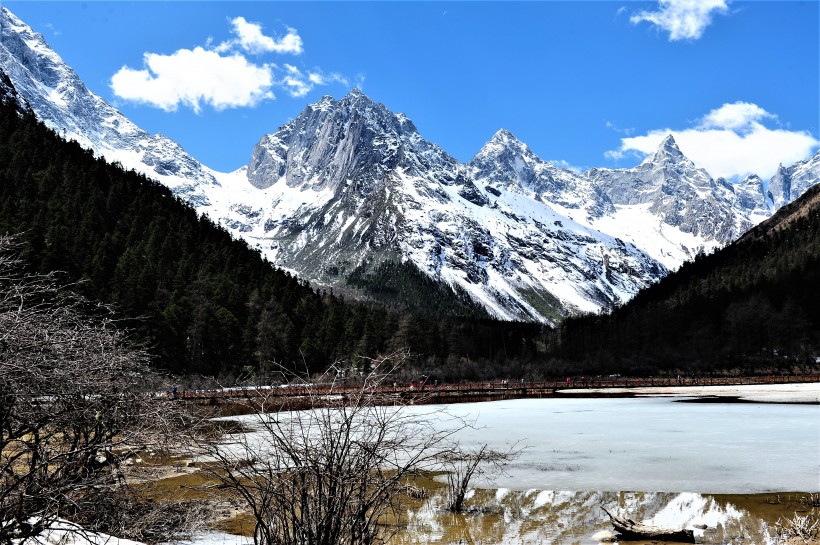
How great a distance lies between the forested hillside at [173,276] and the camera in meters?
78.2

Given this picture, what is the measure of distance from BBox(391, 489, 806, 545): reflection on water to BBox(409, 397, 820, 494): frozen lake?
85 centimetres

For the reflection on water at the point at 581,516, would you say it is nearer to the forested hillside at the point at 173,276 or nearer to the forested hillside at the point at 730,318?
the forested hillside at the point at 173,276

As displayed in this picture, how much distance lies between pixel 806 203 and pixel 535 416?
173585 mm

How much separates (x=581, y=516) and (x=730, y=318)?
363 feet

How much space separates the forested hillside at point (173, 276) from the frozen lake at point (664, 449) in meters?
33.0

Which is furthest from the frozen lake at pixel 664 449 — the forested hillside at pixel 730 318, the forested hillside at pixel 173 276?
the forested hillside at pixel 730 318

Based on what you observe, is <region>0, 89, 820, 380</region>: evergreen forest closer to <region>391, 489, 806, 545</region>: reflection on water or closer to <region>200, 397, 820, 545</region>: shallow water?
<region>200, 397, 820, 545</region>: shallow water

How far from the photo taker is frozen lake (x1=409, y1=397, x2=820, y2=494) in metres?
17.7

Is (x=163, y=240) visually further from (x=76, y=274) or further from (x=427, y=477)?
(x=427, y=477)

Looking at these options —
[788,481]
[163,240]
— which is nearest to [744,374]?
[788,481]

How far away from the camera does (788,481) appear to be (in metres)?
17.3

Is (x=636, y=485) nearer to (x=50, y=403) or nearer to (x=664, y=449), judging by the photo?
(x=664, y=449)

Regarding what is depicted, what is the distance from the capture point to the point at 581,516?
14781mm

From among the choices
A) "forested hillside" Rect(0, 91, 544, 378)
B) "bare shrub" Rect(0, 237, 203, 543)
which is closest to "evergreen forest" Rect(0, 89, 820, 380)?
"forested hillside" Rect(0, 91, 544, 378)
